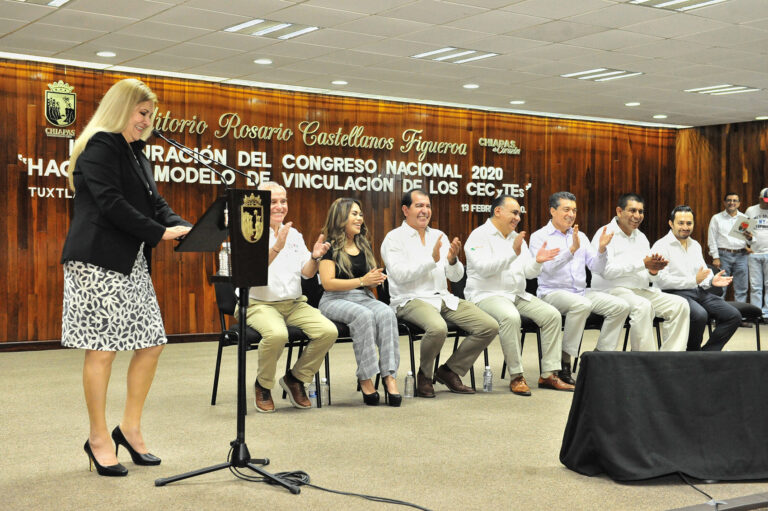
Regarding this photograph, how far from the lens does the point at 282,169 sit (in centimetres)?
1028

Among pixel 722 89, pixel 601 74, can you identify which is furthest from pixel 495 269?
pixel 722 89

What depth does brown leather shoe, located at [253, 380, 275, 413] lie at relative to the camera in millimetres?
5488

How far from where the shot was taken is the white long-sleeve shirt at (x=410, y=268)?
6090 millimetres

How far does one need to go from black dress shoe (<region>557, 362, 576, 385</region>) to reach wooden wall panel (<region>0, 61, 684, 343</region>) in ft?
15.0

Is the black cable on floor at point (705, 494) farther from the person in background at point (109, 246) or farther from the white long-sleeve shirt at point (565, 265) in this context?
the white long-sleeve shirt at point (565, 265)

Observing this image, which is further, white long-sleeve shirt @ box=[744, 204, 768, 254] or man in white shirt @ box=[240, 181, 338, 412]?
white long-sleeve shirt @ box=[744, 204, 768, 254]

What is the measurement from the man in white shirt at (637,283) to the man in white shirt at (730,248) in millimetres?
5211

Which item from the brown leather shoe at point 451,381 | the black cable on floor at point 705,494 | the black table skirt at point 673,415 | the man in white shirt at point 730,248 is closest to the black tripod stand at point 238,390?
the black table skirt at point 673,415

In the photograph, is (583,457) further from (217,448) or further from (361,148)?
(361,148)

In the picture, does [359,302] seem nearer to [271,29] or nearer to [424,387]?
[424,387]

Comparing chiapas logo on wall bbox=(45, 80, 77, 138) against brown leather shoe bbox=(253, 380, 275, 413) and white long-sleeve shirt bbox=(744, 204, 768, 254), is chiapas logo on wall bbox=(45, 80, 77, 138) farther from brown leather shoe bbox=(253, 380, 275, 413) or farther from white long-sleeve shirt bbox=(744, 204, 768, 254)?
white long-sleeve shirt bbox=(744, 204, 768, 254)

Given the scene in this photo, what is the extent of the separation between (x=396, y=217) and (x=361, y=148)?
0.98 m

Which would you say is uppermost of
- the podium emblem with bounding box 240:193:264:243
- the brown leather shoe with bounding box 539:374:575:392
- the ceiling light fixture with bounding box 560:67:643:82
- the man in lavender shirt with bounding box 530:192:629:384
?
the ceiling light fixture with bounding box 560:67:643:82

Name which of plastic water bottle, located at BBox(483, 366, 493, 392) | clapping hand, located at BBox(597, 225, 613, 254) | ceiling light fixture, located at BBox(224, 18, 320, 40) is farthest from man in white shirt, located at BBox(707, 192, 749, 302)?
ceiling light fixture, located at BBox(224, 18, 320, 40)
